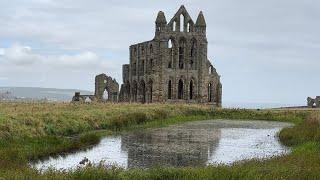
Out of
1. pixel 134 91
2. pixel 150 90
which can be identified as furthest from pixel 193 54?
pixel 134 91

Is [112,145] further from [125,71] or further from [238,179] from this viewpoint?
[125,71]

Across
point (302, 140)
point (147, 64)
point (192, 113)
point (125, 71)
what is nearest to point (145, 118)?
point (192, 113)

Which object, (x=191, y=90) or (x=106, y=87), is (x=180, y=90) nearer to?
(x=191, y=90)

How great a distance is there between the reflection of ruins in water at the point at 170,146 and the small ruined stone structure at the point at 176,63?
40.4 m

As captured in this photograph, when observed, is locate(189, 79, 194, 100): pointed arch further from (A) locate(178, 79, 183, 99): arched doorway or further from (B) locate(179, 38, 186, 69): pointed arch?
(B) locate(179, 38, 186, 69): pointed arch

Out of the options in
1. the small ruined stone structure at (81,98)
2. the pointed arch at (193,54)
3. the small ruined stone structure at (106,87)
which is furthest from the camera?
the small ruined stone structure at (106,87)

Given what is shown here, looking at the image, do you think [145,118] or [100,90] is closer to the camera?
[145,118]

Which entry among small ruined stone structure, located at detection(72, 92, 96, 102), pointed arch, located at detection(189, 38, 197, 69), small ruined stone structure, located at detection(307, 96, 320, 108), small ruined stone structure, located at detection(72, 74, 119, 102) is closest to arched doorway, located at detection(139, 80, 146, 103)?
small ruined stone structure, located at detection(72, 74, 119, 102)

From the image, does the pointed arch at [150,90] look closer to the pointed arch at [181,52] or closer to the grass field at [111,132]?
the pointed arch at [181,52]

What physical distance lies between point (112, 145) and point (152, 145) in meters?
2.06

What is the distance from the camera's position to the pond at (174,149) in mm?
20859

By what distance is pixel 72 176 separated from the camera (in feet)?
46.6

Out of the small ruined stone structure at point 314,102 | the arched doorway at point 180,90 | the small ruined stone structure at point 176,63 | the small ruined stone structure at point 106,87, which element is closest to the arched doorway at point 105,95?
the small ruined stone structure at point 106,87

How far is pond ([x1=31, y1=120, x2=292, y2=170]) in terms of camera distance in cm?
2086
